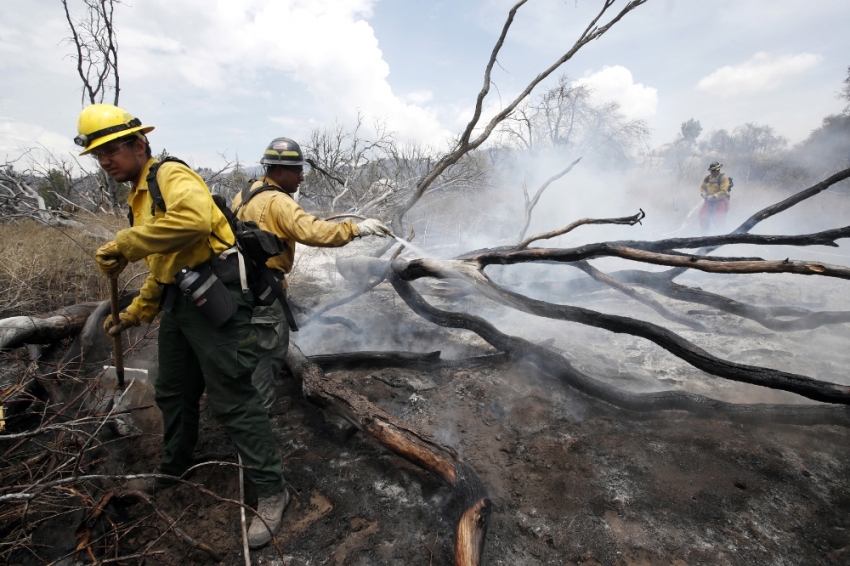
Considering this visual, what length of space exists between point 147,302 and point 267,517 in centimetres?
136

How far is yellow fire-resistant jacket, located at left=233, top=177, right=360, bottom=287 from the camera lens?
2354 millimetres

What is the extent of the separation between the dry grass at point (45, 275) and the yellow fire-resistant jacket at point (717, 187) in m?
10.3

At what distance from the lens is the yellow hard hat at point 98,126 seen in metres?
1.85

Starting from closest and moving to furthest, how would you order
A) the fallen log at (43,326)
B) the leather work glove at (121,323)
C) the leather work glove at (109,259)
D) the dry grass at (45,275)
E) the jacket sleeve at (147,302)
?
the leather work glove at (109,259) < the jacket sleeve at (147,302) < the leather work glove at (121,323) < the fallen log at (43,326) < the dry grass at (45,275)

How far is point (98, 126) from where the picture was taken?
185 centimetres

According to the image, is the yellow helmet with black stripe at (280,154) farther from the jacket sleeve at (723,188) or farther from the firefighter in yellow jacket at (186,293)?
the jacket sleeve at (723,188)

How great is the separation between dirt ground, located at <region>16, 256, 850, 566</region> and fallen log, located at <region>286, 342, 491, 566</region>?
0.21 meters

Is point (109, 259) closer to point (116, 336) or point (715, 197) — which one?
point (116, 336)

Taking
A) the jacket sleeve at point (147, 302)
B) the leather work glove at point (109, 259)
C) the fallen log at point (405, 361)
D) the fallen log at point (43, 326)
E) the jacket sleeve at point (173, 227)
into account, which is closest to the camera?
the jacket sleeve at point (173, 227)

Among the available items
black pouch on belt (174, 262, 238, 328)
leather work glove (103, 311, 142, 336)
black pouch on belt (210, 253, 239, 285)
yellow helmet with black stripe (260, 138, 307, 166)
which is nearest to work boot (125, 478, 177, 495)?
leather work glove (103, 311, 142, 336)

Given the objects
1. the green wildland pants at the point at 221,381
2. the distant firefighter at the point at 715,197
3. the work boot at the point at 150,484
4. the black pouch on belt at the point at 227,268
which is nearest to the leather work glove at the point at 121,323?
the green wildland pants at the point at 221,381

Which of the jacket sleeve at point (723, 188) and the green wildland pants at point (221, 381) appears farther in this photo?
the jacket sleeve at point (723, 188)

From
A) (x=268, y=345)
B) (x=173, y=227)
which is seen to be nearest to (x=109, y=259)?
(x=173, y=227)

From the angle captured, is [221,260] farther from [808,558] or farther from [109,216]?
[109,216]
